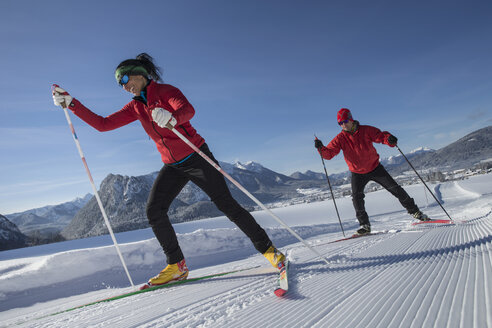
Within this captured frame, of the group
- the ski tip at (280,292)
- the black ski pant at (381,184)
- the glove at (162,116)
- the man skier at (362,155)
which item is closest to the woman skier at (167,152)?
the glove at (162,116)

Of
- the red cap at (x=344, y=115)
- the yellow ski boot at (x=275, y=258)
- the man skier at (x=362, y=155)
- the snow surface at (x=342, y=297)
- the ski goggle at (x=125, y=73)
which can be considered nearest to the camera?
the snow surface at (x=342, y=297)

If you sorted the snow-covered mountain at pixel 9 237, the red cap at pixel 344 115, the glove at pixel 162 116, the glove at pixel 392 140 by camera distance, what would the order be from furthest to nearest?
the snow-covered mountain at pixel 9 237 < the red cap at pixel 344 115 < the glove at pixel 392 140 < the glove at pixel 162 116

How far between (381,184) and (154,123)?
4292mm

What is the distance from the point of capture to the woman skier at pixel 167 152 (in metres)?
2.67

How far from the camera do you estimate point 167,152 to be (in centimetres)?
284

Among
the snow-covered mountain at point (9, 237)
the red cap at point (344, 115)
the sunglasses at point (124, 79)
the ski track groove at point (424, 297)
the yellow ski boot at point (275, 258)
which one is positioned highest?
the snow-covered mountain at point (9, 237)

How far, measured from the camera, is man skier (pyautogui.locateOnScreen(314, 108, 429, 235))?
Answer: 5164mm

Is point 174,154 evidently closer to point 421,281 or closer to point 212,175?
point 212,175

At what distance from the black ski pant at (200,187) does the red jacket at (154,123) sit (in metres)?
0.14

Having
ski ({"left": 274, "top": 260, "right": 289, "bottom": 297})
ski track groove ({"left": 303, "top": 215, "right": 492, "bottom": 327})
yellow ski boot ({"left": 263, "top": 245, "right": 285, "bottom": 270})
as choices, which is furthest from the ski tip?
yellow ski boot ({"left": 263, "top": 245, "right": 285, "bottom": 270})

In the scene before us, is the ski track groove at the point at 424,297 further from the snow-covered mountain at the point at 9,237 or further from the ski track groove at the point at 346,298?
the snow-covered mountain at the point at 9,237

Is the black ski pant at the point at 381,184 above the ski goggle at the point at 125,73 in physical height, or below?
below

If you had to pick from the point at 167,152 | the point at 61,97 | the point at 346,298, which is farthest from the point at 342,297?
the point at 61,97

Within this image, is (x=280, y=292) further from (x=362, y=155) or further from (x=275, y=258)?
(x=362, y=155)
